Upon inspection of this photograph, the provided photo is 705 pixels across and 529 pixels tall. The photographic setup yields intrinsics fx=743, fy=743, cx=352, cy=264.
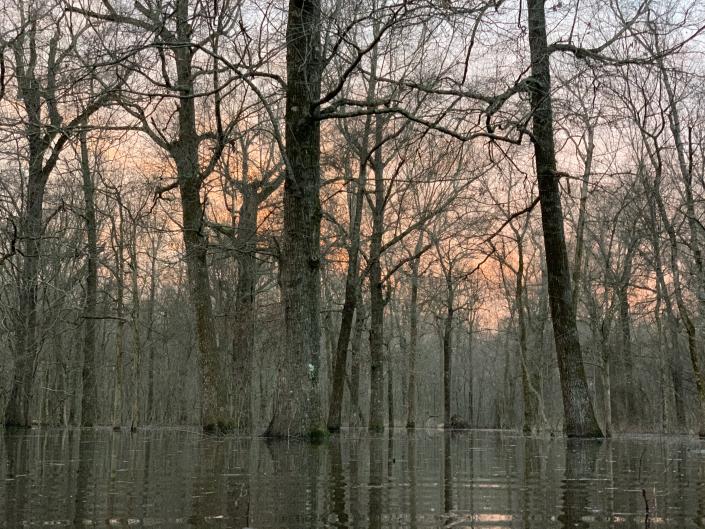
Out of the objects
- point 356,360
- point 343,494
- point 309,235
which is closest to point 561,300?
point 309,235

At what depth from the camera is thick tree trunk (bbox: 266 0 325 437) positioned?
37.0 feet

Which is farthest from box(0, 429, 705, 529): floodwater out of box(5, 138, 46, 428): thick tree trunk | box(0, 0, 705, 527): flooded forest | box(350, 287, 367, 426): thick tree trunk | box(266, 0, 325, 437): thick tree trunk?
box(350, 287, 367, 426): thick tree trunk

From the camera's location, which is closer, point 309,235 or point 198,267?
point 309,235

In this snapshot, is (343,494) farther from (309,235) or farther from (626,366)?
(626,366)

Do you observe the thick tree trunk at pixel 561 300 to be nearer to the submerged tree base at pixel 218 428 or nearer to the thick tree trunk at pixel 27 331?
the submerged tree base at pixel 218 428

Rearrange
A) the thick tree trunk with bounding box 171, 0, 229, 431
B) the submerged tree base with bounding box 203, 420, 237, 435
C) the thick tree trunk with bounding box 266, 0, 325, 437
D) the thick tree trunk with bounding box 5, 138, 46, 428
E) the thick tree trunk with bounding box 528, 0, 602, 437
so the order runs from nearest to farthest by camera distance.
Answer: the thick tree trunk with bounding box 266, 0, 325, 437 < the thick tree trunk with bounding box 528, 0, 602, 437 < the submerged tree base with bounding box 203, 420, 237, 435 < the thick tree trunk with bounding box 171, 0, 229, 431 < the thick tree trunk with bounding box 5, 138, 46, 428

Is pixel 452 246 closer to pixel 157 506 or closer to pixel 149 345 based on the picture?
pixel 149 345

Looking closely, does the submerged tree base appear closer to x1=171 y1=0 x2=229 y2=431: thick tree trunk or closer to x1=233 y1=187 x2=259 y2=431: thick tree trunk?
x1=171 y1=0 x2=229 y2=431: thick tree trunk

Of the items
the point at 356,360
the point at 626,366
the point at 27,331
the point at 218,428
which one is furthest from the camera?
the point at 626,366

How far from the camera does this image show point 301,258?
1141 cm

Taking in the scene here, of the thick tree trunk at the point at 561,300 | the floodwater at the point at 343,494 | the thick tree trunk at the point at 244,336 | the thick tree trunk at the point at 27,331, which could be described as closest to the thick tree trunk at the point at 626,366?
the thick tree trunk at the point at 244,336

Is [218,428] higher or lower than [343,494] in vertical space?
lower

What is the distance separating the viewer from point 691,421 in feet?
128

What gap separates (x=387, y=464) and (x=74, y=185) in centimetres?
1952
